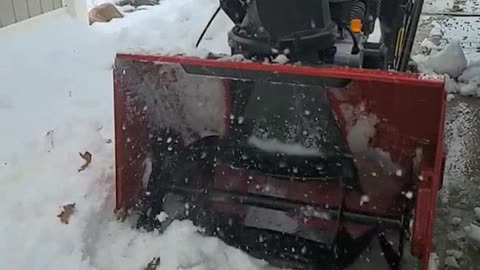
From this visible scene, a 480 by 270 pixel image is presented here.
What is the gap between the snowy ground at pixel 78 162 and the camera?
211 centimetres

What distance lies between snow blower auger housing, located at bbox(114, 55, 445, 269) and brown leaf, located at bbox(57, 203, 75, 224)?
0.19 metres

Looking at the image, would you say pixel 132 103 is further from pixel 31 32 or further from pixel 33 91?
pixel 31 32

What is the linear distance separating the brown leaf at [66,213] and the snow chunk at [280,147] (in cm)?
73

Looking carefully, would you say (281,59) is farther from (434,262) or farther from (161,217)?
(434,262)

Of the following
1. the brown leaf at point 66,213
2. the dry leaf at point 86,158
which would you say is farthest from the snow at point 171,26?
Answer: the brown leaf at point 66,213

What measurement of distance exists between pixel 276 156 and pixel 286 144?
0.06 m

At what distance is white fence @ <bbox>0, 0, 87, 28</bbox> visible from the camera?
4.21 meters

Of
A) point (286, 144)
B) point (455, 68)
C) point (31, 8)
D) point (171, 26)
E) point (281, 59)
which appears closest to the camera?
point (281, 59)

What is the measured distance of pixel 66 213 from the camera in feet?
7.59

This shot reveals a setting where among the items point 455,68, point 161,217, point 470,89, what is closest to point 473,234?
point 161,217

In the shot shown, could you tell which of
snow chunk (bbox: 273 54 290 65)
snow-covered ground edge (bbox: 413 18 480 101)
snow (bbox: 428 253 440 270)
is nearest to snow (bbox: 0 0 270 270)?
snow chunk (bbox: 273 54 290 65)

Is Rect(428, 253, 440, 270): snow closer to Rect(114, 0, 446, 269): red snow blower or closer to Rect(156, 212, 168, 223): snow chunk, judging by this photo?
Rect(114, 0, 446, 269): red snow blower

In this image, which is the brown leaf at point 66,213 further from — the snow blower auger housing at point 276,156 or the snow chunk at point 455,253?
the snow chunk at point 455,253

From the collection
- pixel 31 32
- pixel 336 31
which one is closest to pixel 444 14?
pixel 31 32
